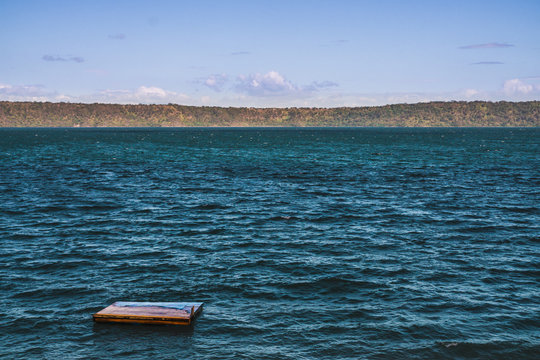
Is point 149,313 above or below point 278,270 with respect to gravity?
above

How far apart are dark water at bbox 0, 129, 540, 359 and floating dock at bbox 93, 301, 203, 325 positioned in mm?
345

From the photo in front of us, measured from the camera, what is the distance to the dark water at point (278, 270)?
1830cm

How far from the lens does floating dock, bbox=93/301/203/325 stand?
18.9 meters

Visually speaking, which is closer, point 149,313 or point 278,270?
point 149,313

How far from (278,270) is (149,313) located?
346 inches

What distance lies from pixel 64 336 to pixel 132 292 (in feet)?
14.9

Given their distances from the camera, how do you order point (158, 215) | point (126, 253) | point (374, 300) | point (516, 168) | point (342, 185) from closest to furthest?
point (374, 300) → point (126, 253) → point (158, 215) → point (342, 185) → point (516, 168)

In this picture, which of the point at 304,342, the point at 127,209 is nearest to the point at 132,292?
the point at 304,342

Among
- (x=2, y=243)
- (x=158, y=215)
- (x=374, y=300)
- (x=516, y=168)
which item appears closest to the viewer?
(x=374, y=300)

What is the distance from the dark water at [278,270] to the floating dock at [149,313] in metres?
0.34

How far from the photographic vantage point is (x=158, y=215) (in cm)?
4038

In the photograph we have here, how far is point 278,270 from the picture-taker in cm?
2620

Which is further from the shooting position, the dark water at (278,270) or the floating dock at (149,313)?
the floating dock at (149,313)

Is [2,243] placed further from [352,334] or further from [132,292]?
[352,334]
